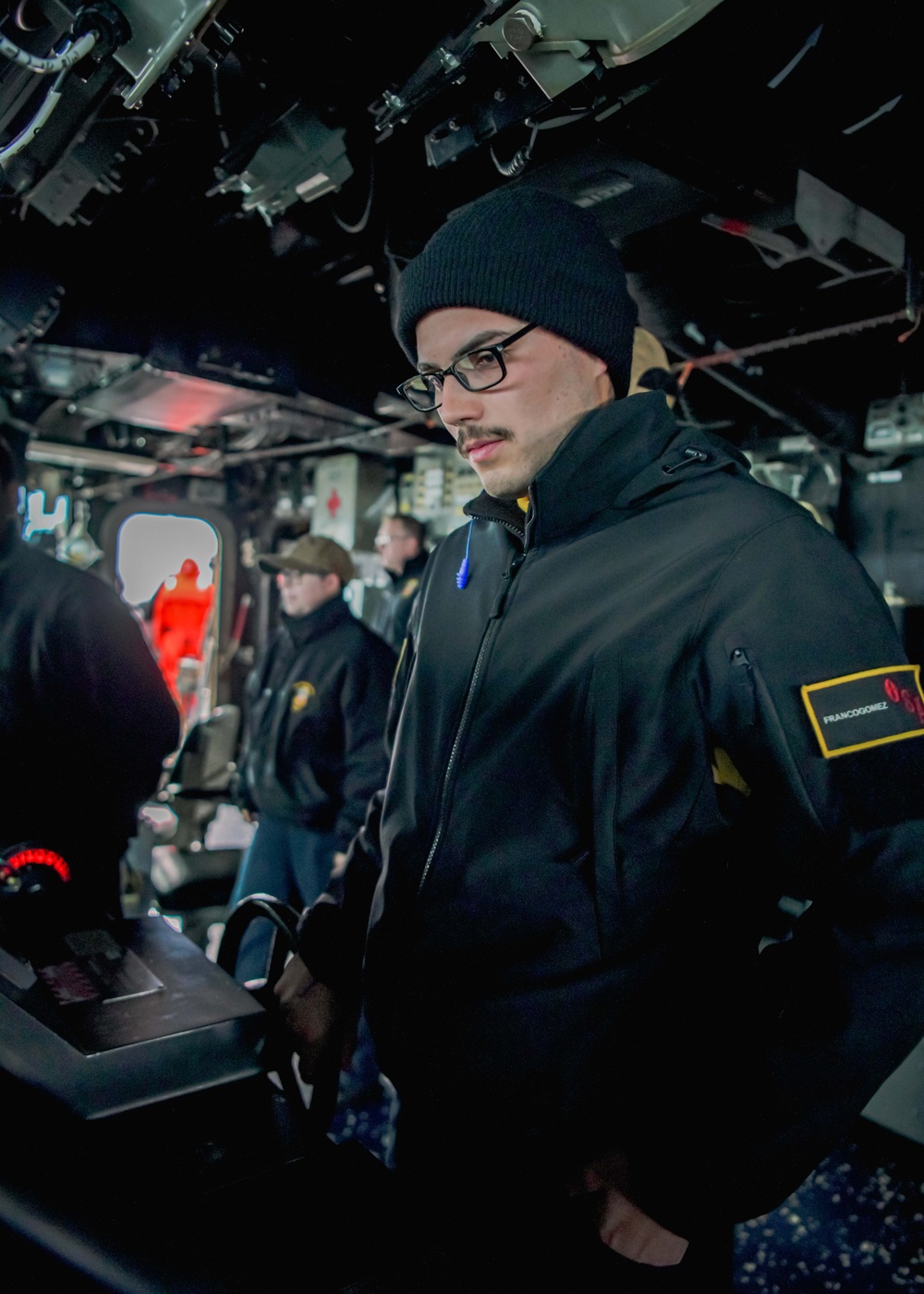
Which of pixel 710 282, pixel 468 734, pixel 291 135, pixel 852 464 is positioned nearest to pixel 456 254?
pixel 468 734

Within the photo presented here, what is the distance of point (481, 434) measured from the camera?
1275 millimetres

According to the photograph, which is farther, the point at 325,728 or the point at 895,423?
the point at 895,423

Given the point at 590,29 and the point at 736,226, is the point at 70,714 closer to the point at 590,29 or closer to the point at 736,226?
the point at 590,29

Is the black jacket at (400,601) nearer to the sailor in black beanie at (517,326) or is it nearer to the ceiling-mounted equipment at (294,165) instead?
the ceiling-mounted equipment at (294,165)

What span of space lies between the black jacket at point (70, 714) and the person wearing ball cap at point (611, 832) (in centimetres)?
141

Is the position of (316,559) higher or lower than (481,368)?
lower

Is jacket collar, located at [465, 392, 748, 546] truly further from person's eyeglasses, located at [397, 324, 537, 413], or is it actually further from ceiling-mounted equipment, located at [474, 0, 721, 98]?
ceiling-mounted equipment, located at [474, 0, 721, 98]

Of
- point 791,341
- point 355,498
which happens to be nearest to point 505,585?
point 791,341

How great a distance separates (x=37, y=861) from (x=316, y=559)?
9.02 feet

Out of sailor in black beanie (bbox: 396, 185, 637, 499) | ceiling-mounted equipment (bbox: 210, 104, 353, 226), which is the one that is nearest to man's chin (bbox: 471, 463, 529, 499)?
sailor in black beanie (bbox: 396, 185, 637, 499)

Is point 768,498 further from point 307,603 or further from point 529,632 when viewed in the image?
point 307,603

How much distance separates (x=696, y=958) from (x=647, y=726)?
0.32 meters

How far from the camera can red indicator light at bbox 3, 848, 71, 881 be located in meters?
1.41

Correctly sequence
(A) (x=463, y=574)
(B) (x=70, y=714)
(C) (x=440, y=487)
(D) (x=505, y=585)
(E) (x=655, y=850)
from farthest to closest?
1. (C) (x=440, y=487)
2. (B) (x=70, y=714)
3. (A) (x=463, y=574)
4. (D) (x=505, y=585)
5. (E) (x=655, y=850)
